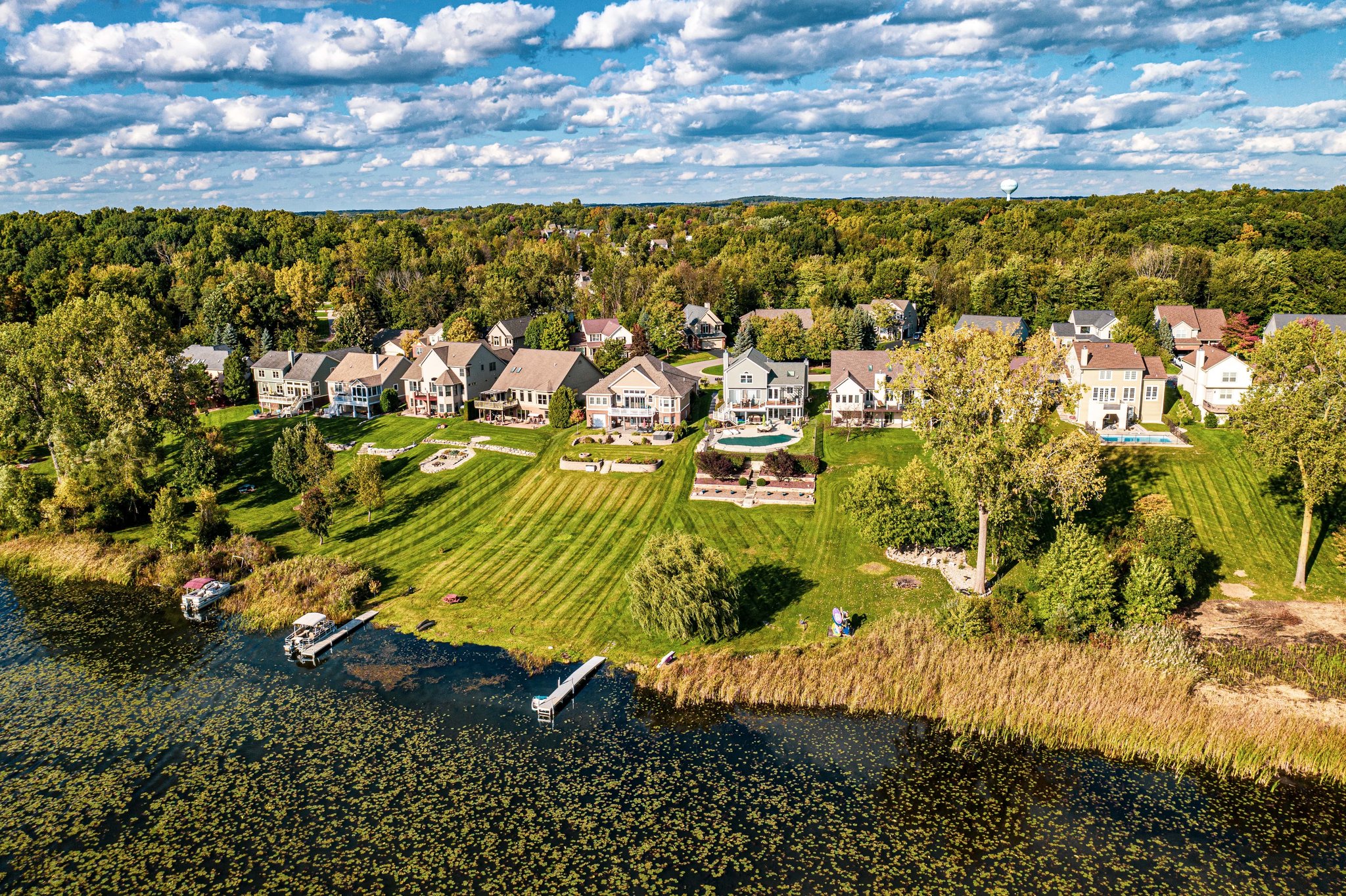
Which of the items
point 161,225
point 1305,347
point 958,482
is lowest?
point 958,482

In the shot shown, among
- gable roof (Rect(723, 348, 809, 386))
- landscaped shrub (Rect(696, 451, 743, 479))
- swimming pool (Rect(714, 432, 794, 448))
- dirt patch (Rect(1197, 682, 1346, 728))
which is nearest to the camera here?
dirt patch (Rect(1197, 682, 1346, 728))

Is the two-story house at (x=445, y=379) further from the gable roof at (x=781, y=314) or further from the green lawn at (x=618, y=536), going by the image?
the gable roof at (x=781, y=314)

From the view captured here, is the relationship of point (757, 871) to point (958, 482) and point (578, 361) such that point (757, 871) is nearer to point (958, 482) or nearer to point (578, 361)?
point (958, 482)

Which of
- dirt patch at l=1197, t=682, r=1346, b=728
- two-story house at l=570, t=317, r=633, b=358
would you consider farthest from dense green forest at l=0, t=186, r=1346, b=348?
dirt patch at l=1197, t=682, r=1346, b=728

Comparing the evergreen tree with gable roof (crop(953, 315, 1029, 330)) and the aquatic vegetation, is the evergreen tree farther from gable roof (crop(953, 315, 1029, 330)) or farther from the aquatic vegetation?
gable roof (crop(953, 315, 1029, 330))

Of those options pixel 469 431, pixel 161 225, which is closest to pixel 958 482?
pixel 469 431

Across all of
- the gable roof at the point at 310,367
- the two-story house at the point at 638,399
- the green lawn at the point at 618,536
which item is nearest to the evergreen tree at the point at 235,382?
the gable roof at the point at 310,367
